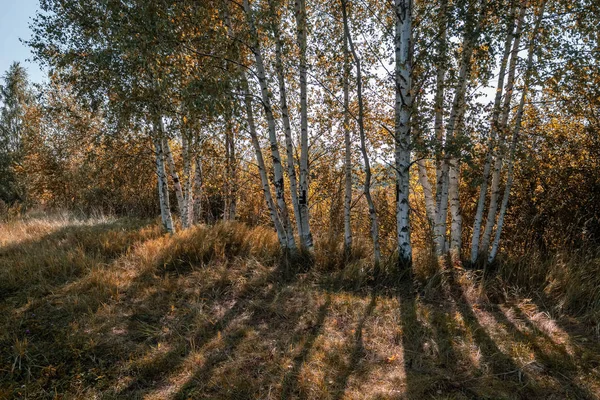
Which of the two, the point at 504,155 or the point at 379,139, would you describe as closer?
the point at 504,155

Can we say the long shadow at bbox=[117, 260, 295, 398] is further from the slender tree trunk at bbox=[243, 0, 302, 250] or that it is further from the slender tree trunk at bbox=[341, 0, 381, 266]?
the slender tree trunk at bbox=[341, 0, 381, 266]

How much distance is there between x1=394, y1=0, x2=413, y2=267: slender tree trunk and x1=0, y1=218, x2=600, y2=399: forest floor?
0.75 m

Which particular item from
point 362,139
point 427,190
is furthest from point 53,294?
point 427,190

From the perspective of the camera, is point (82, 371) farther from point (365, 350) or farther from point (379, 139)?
point (379, 139)

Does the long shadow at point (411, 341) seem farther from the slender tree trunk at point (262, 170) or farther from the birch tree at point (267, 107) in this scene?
the slender tree trunk at point (262, 170)

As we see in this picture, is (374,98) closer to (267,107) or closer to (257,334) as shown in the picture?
(267,107)

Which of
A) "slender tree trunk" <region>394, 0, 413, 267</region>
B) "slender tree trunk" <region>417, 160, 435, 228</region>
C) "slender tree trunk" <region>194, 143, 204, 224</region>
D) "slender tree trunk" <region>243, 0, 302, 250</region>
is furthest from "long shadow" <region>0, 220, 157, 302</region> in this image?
"slender tree trunk" <region>417, 160, 435, 228</region>

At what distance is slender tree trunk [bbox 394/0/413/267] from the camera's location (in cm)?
443

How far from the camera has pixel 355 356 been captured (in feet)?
10.3

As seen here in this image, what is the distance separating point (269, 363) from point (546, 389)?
2.39 m

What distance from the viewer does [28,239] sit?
6.07 m

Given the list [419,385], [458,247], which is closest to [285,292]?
[419,385]

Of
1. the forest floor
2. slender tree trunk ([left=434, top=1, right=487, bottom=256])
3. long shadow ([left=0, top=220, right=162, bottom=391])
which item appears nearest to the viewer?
the forest floor

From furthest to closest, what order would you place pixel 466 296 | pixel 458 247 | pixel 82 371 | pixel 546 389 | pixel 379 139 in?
1. pixel 379 139
2. pixel 458 247
3. pixel 466 296
4. pixel 82 371
5. pixel 546 389
